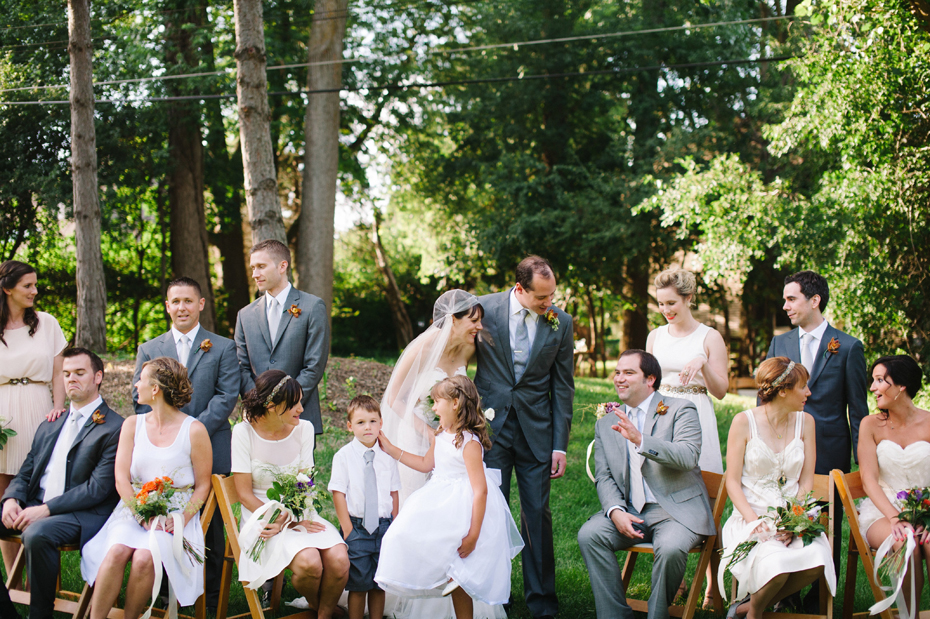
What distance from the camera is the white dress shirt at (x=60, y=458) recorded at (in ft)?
14.4

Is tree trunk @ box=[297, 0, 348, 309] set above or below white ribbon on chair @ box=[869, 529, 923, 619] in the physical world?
above

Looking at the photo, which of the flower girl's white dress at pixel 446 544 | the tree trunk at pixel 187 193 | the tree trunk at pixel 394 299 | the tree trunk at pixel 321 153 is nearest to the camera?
the flower girl's white dress at pixel 446 544

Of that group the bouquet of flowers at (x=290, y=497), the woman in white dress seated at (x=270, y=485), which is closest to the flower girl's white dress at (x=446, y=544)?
the woman in white dress seated at (x=270, y=485)

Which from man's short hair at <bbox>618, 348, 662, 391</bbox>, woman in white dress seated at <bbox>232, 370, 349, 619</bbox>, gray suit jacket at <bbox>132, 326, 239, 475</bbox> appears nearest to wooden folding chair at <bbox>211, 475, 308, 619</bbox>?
woman in white dress seated at <bbox>232, 370, 349, 619</bbox>

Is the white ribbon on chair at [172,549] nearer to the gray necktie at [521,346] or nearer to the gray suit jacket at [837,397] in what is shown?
the gray necktie at [521,346]

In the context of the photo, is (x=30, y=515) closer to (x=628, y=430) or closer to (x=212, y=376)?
(x=212, y=376)

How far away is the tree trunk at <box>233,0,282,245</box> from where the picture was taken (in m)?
7.59

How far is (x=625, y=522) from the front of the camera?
13.7 ft

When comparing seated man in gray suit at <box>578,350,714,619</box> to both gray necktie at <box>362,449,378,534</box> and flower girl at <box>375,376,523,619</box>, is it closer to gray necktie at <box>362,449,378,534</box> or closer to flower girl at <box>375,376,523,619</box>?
flower girl at <box>375,376,523,619</box>

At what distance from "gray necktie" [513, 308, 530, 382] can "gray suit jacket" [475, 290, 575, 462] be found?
0.13ft

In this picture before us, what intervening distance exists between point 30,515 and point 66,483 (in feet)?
0.79

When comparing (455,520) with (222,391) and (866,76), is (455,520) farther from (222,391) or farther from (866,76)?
(866,76)

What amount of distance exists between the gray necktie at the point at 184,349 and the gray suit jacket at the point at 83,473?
1.69 ft

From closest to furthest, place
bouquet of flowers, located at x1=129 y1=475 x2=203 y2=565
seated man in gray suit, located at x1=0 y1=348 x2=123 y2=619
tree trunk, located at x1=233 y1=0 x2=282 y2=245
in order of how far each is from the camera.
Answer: bouquet of flowers, located at x1=129 y1=475 x2=203 y2=565 → seated man in gray suit, located at x1=0 y1=348 x2=123 y2=619 → tree trunk, located at x1=233 y1=0 x2=282 y2=245
